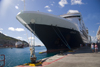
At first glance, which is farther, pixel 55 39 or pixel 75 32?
pixel 75 32

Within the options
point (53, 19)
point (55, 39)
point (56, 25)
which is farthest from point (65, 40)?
point (53, 19)

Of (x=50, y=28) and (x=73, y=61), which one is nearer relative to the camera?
(x=73, y=61)

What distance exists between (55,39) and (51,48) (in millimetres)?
1987

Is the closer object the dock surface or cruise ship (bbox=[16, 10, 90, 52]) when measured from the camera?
the dock surface

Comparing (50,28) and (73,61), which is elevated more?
(50,28)

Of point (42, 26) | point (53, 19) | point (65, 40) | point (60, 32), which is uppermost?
point (53, 19)

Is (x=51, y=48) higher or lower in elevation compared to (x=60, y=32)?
lower

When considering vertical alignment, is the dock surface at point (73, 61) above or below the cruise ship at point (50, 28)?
below

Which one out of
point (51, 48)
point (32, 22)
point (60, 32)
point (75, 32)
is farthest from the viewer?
point (75, 32)

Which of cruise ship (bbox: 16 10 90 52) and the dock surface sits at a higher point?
cruise ship (bbox: 16 10 90 52)

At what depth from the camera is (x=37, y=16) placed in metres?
13.0

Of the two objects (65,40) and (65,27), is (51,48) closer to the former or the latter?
(65,40)

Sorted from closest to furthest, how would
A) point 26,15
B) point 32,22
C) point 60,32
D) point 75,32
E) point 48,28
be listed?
point 26,15, point 32,22, point 48,28, point 60,32, point 75,32

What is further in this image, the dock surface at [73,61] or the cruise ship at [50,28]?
the cruise ship at [50,28]
